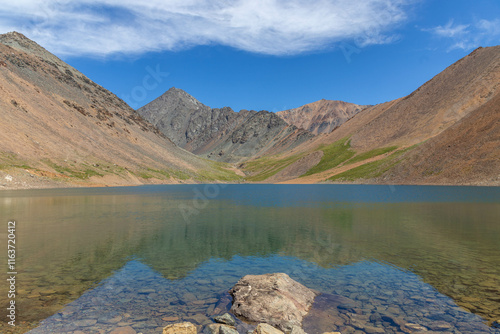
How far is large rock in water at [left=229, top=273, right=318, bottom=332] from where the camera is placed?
12.6 m

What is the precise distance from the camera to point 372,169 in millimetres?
171750

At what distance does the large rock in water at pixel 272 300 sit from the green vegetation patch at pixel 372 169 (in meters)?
161

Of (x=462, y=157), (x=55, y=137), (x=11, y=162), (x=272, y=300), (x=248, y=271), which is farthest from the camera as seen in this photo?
(x=55, y=137)

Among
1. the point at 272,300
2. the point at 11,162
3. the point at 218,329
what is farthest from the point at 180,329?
the point at 11,162

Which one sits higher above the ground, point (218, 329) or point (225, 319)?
point (218, 329)

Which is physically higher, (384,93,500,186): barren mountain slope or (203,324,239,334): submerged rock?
(384,93,500,186): barren mountain slope

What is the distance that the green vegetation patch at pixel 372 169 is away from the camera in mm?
163575

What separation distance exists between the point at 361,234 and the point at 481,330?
775 inches

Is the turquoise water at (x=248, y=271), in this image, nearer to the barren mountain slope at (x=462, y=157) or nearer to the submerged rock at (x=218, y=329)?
the submerged rock at (x=218, y=329)

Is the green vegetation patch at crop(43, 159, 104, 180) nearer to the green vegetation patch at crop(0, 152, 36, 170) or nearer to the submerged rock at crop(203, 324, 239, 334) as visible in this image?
the green vegetation patch at crop(0, 152, 36, 170)

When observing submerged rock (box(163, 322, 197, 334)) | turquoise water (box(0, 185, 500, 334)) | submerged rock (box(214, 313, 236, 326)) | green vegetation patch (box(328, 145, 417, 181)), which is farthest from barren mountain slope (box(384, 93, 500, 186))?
submerged rock (box(163, 322, 197, 334))

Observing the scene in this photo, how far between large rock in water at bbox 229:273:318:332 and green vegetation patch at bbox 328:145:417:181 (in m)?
161

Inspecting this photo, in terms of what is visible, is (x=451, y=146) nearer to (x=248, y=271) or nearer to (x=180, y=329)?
(x=248, y=271)

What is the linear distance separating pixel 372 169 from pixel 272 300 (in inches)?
6795
